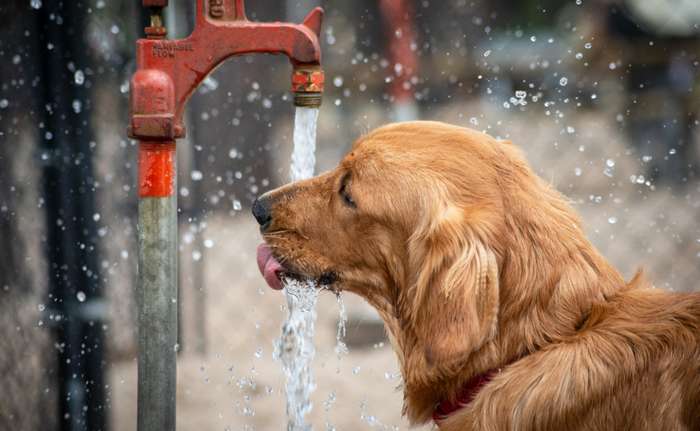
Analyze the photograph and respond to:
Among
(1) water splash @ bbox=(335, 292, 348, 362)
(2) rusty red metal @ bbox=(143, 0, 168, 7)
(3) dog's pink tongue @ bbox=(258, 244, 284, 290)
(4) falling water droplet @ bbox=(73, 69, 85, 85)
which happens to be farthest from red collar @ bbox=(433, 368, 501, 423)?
(4) falling water droplet @ bbox=(73, 69, 85, 85)

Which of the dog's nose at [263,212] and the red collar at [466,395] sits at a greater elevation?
the dog's nose at [263,212]

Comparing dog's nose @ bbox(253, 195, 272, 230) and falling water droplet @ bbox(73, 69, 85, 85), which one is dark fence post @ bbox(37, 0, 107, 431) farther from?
dog's nose @ bbox(253, 195, 272, 230)

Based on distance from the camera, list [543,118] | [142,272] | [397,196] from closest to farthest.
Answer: [397,196] < [142,272] < [543,118]

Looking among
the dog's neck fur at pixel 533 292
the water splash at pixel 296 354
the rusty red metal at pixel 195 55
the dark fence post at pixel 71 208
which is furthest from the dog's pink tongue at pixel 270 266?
the dark fence post at pixel 71 208

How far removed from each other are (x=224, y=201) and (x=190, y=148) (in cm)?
32

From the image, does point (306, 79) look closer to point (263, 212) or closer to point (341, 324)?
point (263, 212)

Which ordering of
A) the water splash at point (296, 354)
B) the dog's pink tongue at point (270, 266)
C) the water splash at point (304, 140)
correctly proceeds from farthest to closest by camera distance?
the water splash at point (296, 354) < the water splash at point (304, 140) < the dog's pink tongue at point (270, 266)

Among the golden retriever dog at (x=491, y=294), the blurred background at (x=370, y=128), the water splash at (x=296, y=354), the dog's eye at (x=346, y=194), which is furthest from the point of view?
the blurred background at (x=370, y=128)

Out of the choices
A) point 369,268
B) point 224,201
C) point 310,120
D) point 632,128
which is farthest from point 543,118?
point 369,268

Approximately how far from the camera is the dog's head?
7.48 ft

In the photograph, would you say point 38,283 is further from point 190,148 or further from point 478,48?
point 478,48

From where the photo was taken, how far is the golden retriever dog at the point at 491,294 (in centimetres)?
221

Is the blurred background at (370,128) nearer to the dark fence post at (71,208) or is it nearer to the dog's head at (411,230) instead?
the dark fence post at (71,208)

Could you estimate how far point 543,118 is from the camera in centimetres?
505
